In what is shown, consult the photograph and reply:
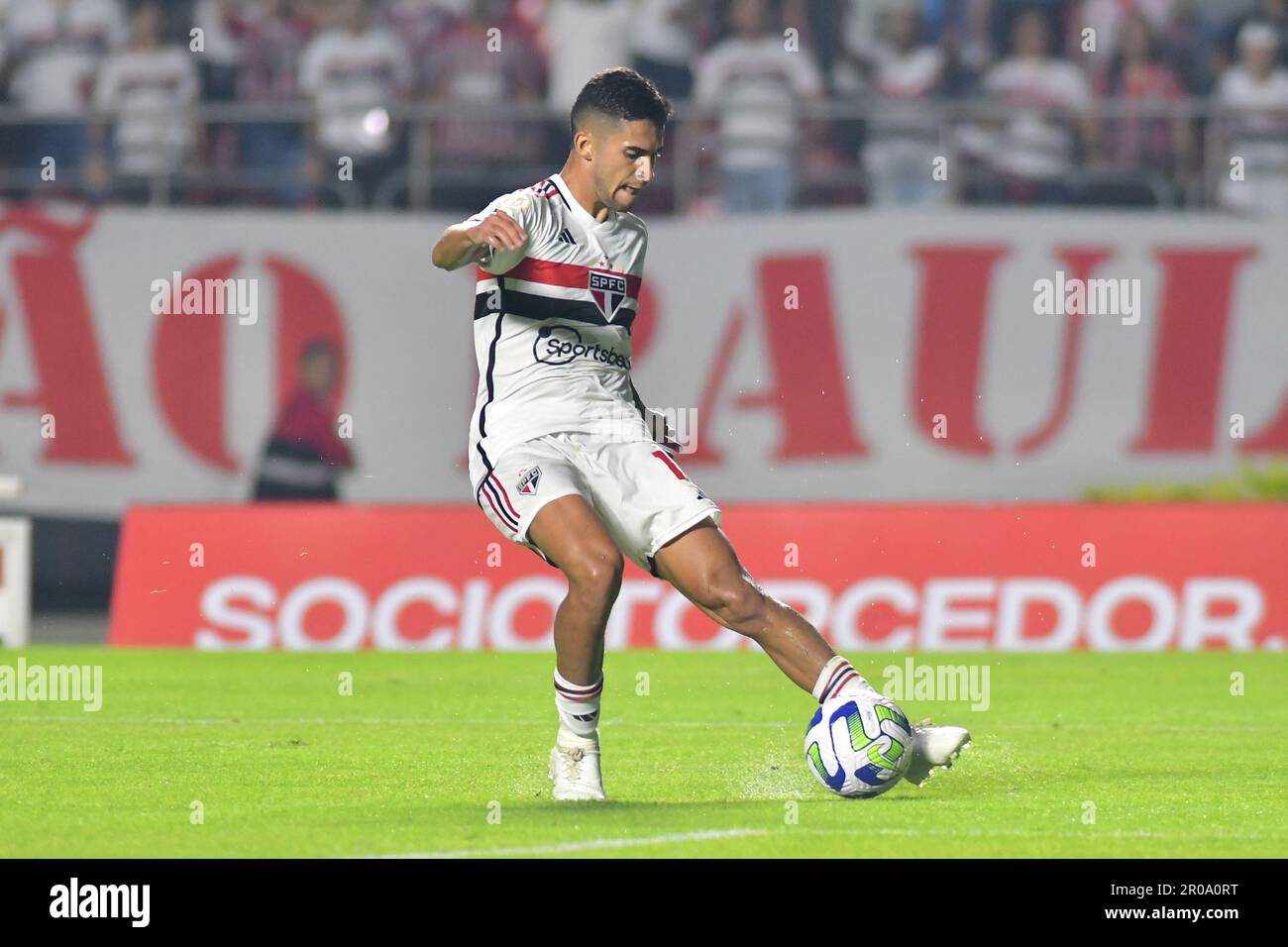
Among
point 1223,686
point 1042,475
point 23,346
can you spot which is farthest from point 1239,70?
point 23,346

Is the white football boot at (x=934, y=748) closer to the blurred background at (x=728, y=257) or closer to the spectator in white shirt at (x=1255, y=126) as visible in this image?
the blurred background at (x=728, y=257)

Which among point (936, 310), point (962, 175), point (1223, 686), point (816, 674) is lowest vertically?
point (1223, 686)

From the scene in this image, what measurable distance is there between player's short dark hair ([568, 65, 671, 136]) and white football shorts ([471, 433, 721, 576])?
1.16 m

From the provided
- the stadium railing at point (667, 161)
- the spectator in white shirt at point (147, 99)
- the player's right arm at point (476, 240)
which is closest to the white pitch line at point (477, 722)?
the player's right arm at point (476, 240)

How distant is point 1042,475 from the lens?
1809 cm

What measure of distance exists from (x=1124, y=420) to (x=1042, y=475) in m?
0.84

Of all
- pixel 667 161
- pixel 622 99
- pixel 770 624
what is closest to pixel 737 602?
pixel 770 624

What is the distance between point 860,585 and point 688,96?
5.27 meters

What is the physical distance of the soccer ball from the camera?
716 centimetres

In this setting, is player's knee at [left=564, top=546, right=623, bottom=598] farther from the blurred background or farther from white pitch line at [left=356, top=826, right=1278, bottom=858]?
the blurred background

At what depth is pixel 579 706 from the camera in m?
7.44

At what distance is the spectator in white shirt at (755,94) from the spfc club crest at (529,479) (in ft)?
35.4

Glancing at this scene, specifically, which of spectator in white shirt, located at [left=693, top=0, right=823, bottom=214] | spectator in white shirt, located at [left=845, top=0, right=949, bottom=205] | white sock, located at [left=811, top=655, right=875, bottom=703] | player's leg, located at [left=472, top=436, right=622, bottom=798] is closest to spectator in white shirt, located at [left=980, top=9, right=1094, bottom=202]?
spectator in white shirt, located at [left=845, top=0, right=949, bottom=205]
